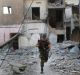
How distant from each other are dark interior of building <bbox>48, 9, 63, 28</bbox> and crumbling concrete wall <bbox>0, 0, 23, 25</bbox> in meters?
4.25

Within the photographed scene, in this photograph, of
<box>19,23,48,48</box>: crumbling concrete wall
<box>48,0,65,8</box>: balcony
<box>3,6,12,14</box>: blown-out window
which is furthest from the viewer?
<box>48,0,65,8</box>: balcony

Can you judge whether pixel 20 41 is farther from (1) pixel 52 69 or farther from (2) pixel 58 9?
(1) pixel 52 69

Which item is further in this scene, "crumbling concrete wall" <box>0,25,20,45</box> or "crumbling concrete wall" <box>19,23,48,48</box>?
"crumbling concrete wall" <box>19,23,48,48</box>

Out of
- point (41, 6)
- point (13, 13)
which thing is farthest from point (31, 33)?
point (41, 6)

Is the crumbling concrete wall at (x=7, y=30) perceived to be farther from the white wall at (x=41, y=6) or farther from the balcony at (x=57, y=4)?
the balcony at (x=57, y=4)

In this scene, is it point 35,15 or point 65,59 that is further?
point 35,15

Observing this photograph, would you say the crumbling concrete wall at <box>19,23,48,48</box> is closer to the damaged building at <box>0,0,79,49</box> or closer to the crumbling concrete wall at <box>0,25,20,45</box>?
the damaged building at <box>0,0,79,49</box>

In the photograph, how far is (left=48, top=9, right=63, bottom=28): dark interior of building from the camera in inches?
1436

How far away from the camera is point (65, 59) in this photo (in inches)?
758

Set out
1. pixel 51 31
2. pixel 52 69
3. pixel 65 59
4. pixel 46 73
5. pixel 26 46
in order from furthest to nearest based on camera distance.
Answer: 1. pixel 51 31
2. pixel 26 46
3. pixel 65 59
4. pixel 52 69
5. pixel 46 73

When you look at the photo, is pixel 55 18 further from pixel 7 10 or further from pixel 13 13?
pixel 7 10

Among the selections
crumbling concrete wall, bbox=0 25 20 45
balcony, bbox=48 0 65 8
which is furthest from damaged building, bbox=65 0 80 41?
crumbling concrete wall, bbox=0 25 20 45

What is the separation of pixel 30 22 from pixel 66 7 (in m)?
4.66

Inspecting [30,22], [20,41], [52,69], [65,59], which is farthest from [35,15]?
[52,69]
